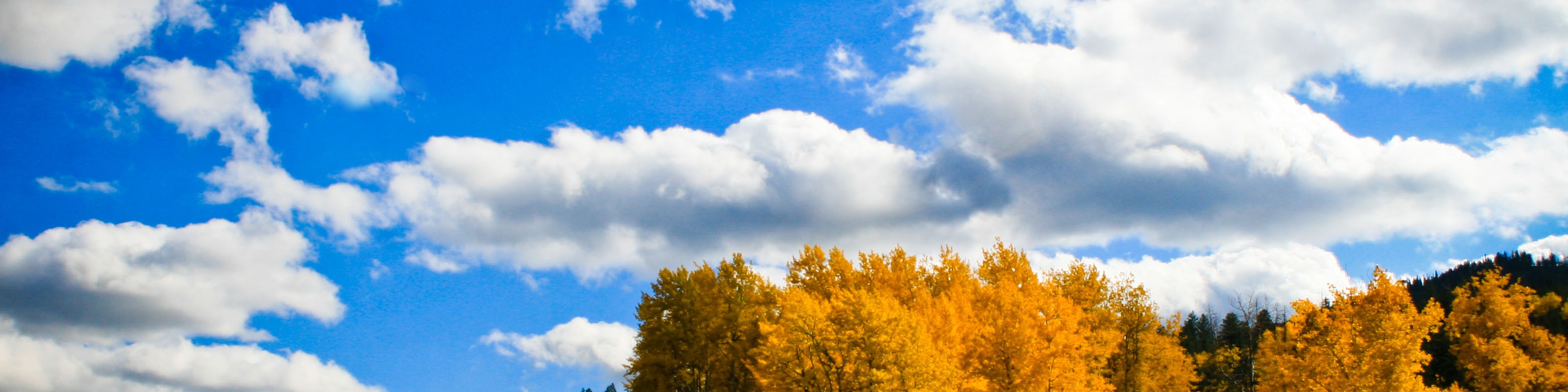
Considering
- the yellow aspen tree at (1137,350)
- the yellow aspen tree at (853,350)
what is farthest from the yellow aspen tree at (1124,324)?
the yellow aspen tree at (853,350)

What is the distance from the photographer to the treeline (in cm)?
3238

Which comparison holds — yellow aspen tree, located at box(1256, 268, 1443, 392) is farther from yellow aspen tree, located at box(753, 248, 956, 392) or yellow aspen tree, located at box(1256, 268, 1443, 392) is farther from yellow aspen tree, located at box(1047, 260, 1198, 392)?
yellow aspen tree, located at box(753, 248, 956, 392)

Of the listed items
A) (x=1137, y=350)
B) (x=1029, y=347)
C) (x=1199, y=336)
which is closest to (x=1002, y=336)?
(x=1029, y=347)

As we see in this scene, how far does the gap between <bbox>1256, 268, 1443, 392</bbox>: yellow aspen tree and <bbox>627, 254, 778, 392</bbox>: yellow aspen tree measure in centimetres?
2943

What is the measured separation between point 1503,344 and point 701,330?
48430 mm

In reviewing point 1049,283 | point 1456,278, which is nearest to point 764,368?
point 1049,283

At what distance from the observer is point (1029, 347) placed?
33156mm

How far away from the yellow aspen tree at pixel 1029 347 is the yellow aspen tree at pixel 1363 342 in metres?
12.8

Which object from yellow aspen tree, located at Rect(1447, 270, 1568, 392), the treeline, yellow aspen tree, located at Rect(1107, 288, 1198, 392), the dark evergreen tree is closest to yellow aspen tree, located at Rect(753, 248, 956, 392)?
the treeline

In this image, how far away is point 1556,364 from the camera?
1812 inches

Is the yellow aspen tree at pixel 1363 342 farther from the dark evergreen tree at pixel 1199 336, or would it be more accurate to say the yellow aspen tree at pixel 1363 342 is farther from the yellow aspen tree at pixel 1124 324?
the dark evergreen tree at pixel 1199 336

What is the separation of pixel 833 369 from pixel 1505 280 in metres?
46.0

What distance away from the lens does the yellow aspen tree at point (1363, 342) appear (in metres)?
36.5

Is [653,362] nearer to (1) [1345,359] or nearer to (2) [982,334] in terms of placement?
(2) [982,334]
